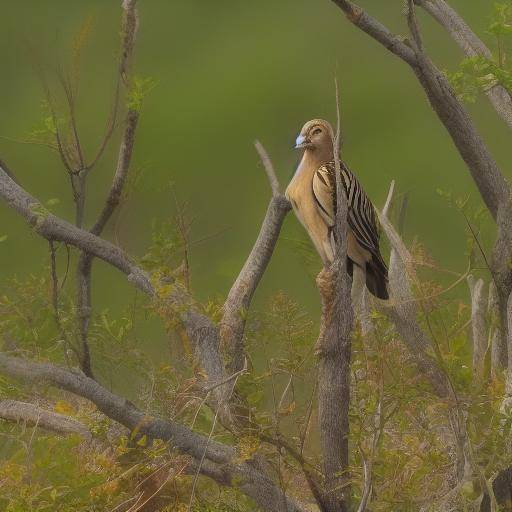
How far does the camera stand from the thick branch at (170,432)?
56.9 inches

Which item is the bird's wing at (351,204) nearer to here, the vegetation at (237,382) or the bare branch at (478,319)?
the vegetation at (237,382)

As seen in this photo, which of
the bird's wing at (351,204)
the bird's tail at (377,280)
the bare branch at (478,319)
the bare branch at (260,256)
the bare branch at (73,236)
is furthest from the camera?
the bare branch at (478,319)

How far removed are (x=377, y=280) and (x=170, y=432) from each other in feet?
1.45

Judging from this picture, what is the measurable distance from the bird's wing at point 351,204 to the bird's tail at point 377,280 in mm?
24

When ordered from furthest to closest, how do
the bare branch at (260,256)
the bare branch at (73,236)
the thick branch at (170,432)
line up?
the bare branch at (260,256) → the bare branch at (73,236) → the thick branch at (170,432)

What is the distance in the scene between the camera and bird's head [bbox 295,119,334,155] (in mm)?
1600

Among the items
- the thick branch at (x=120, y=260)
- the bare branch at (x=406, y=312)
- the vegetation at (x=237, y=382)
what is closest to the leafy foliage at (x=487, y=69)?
the vegetation at (x=237, y=382)

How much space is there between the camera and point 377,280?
5.51 ft

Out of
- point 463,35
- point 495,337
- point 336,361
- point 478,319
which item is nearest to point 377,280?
point 336,361

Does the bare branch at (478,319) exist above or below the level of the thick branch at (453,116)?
below

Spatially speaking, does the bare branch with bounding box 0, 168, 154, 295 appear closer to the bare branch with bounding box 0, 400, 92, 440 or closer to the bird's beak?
the bare branch with bounding box 0, 400, 92, 440

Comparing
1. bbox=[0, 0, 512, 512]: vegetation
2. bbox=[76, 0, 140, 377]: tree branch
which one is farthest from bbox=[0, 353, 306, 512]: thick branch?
bbox=[76, 0, 140, 377]: tree branch

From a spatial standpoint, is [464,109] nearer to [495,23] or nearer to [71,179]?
[495,23]

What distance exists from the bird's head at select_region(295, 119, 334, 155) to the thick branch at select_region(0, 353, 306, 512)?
1.59 ft
